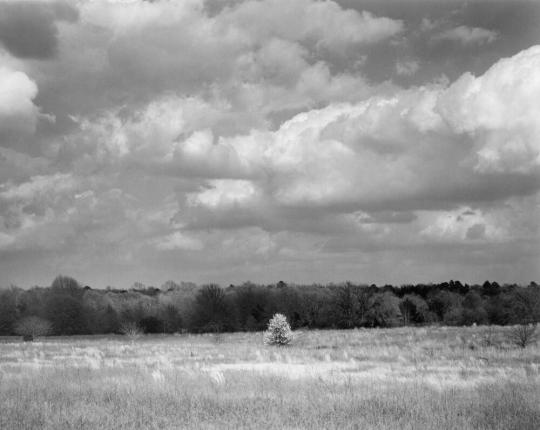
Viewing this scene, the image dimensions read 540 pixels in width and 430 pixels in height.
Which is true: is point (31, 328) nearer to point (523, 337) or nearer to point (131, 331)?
point (131, 331)

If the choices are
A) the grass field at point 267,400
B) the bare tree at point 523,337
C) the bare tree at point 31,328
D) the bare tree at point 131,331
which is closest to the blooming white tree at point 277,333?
the bare tree at point 523,337

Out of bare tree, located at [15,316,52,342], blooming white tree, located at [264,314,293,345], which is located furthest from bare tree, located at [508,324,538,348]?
bare tree, located at [15,316,52,342]

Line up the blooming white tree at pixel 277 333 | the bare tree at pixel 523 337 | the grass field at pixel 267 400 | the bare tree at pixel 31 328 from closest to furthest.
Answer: the grass field at pixel 267 400 → the bare tree at pixel 523 337 → the blooming white tree at pixel 277 333 → the bare tree at pixel 31 328

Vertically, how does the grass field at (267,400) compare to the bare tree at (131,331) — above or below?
above

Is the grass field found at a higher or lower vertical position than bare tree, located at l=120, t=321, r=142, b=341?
higher

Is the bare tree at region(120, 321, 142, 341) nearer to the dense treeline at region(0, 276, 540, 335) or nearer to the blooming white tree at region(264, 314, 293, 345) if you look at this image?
the dense treeline at region(0, 276, 540, 335)

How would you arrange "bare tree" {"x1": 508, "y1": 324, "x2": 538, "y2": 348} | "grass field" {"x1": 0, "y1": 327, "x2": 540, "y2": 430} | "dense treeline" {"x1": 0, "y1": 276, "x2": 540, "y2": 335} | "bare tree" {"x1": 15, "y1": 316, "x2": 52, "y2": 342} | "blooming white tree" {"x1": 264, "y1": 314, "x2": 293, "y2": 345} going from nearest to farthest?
"grass field" {"x1": 0, "y1": 327, "x2": 540, "y2": 430}, "bare tree" {"x1": 508, "y1": 324, "x2": 538, "y2": 348}, "blooming white tree" {"x1": 264, "y1": 314, "x2": 293, "y2": 345}, "bare tree" {"x1": 15, "y1": 316, "x2": 52, "y2": 342}, "dense treeline" {"x1": 0, "y1": 276, "x2": 540, "y2": 335}

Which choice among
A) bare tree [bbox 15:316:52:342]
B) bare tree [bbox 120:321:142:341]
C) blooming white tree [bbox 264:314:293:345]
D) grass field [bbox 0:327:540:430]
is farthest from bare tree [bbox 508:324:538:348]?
bare tree [bbox 15:316:52:342]

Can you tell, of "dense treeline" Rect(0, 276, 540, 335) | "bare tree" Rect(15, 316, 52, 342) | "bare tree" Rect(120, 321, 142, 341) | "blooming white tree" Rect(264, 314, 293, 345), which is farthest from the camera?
"dense treeline" Rect(0, 276, 540, 335)

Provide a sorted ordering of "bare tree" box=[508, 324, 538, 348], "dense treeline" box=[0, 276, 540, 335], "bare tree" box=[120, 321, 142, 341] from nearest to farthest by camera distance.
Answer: "bare tree" box=[508, 324, 538, 348]
"bare tree" box=[120, 321, 142, 341]
"dense treeline" box=[0, 276, 540, 335]

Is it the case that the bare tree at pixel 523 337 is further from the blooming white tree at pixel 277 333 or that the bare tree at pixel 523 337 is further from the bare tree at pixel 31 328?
the bare tree at pixel 31 328

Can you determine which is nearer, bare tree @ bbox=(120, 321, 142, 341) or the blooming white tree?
the blooming white tree

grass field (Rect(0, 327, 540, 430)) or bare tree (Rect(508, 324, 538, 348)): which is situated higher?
grass field (Rect(0, 327, 540, 430))

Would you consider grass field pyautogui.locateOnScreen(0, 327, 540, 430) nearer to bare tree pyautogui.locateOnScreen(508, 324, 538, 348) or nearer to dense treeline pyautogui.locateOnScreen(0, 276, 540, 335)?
bare tree pyautogui.locateOnScreen(508, 324, 538, 348)
